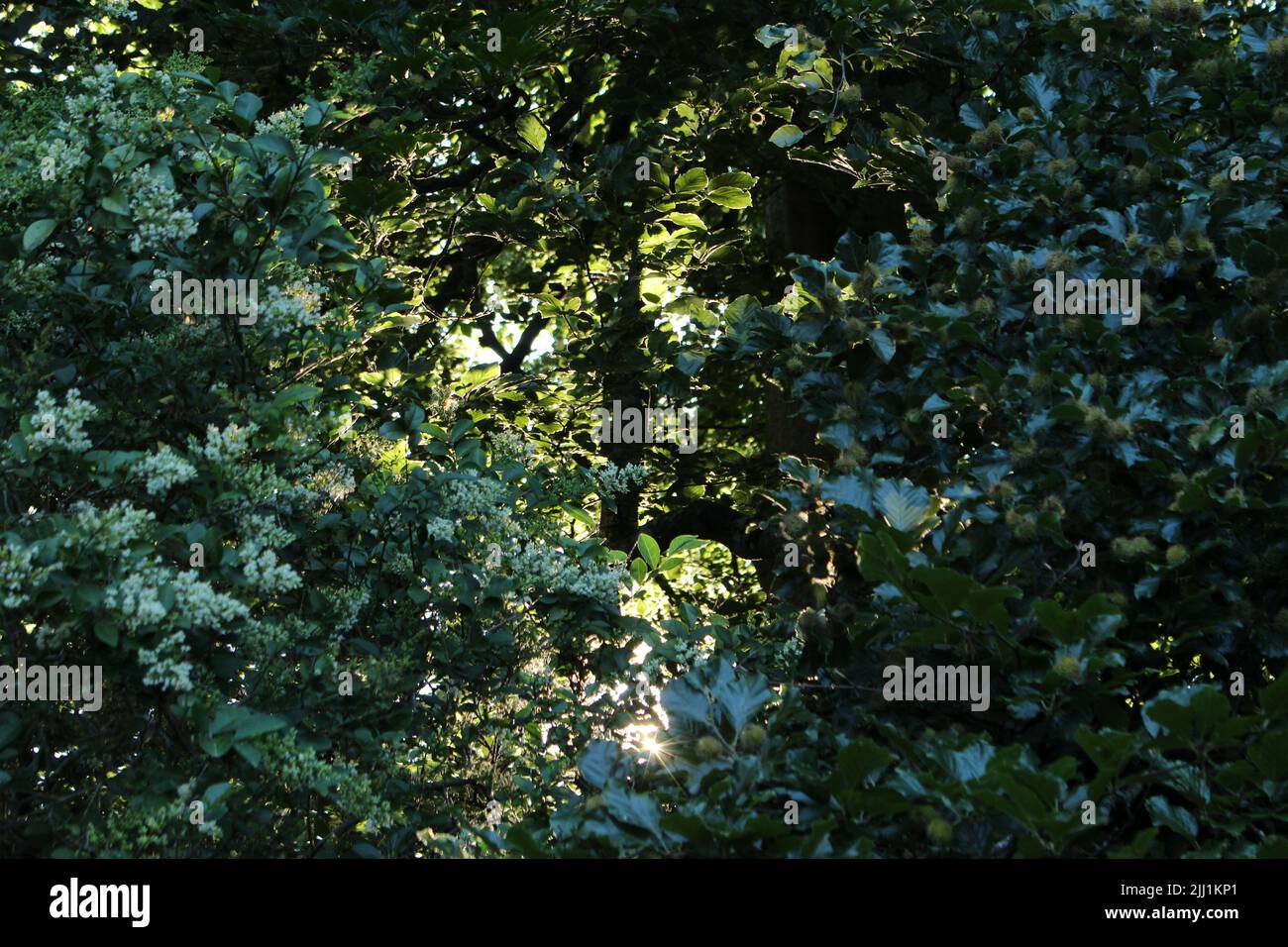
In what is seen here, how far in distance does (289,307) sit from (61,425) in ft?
2.48

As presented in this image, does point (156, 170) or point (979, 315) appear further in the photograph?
point (979, 315)

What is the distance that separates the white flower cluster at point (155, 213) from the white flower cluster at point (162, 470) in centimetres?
62

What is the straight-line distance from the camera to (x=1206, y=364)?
3814mm

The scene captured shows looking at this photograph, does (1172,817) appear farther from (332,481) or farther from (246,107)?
(246,107)

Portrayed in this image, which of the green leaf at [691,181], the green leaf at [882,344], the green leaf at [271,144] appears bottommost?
the green leaf at [882,344]

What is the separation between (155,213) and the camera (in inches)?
135

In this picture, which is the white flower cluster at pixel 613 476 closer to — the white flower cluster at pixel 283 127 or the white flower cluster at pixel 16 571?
→ the white flower cluster at pixel 283 127

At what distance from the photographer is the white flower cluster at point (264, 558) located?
319cm

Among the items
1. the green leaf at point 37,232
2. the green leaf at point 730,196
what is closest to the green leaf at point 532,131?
the green leaf at point 730,196

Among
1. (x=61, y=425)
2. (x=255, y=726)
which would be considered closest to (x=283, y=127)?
(x=61, y=425)
